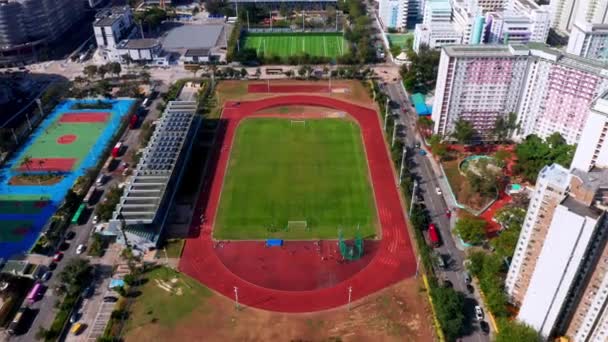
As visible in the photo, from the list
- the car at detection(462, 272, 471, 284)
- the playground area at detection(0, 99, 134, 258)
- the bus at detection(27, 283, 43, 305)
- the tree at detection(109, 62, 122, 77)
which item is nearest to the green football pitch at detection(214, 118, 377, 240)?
the car at detection(462, 272, 471, 284)

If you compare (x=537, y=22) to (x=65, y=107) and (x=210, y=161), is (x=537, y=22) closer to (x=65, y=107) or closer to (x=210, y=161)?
(x=210, y=161)

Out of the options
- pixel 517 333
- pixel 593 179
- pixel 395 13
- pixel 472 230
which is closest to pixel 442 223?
pixel 472 230

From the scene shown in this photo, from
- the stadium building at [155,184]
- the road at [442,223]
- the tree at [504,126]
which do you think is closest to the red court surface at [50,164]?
the stadium building at [155,184]

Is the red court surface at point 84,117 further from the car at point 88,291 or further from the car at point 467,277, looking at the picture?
the car at point 467,277

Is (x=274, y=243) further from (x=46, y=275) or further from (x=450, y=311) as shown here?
(x=46, y=275)

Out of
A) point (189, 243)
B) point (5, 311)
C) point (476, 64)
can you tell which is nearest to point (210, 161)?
point (189, 243)
